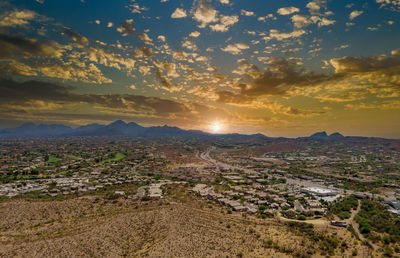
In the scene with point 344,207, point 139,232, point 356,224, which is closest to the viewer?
point 139,232

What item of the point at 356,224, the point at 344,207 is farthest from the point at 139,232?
the point at 344,207

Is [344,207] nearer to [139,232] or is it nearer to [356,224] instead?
[356,224]

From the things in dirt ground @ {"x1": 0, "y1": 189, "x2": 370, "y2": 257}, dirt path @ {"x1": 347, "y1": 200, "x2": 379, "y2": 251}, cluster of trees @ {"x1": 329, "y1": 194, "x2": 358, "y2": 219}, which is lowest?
dirt ground @ {"x1": 0, "y1": 189, "x2": 370, "y2": 257}

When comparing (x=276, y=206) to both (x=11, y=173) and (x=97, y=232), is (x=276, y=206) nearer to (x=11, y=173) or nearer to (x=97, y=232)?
(x=97, y=232)

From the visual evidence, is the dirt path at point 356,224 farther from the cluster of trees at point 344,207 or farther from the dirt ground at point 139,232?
the dirt ground at point 139,232

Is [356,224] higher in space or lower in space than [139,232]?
higher

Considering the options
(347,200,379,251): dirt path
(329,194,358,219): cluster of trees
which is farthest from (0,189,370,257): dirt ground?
(329,194,358,219): cluster of trees

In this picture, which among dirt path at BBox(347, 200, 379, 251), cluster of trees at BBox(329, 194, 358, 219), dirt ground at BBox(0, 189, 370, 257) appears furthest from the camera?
cluster of trees at BBox(329, 194, 358, 219)

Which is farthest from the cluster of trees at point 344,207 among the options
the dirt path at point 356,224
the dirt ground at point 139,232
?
the dirt ground at point 139,232

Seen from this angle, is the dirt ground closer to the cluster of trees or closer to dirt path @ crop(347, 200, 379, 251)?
dirt path @ crop(347, 200, 379, 251)

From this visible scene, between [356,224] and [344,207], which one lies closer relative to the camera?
[356,224]

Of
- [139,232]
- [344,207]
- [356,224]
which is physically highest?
[344,207]

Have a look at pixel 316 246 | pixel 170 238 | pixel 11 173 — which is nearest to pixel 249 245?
pixel 316 246
